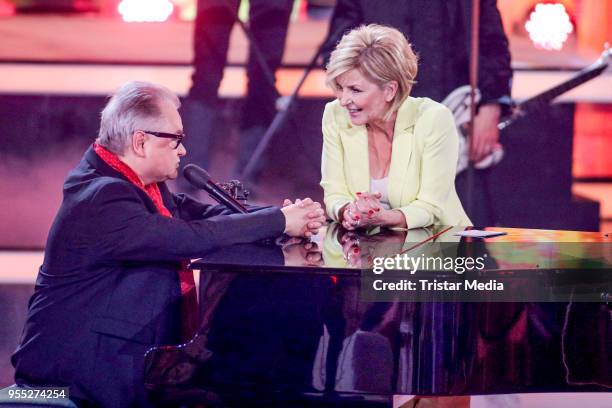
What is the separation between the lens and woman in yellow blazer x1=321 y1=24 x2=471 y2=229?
124 inches

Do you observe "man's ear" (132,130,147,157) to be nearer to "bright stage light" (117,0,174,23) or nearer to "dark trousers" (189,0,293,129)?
"dark trousers" (189,0,293,129)

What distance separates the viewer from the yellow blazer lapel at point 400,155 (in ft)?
10.5

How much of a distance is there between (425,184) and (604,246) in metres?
0.66

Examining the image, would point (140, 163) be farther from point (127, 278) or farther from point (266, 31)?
point (266, 31)

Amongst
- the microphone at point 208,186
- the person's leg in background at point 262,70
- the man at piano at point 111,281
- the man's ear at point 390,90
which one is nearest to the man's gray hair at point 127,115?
the man at piano at point 111,281

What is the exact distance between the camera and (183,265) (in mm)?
2561

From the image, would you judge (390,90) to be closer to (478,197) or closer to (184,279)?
(184,279)

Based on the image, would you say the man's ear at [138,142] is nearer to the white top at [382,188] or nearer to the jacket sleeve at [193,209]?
the jacket sleeve at [193,209]

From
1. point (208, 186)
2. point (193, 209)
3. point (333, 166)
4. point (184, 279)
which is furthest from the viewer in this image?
point (333, 166)

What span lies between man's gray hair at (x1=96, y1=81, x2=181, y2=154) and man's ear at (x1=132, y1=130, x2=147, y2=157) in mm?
12

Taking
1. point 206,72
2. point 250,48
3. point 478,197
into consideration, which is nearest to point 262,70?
point 250,48

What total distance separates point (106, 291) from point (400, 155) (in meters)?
1.20

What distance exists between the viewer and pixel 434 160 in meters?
3.21

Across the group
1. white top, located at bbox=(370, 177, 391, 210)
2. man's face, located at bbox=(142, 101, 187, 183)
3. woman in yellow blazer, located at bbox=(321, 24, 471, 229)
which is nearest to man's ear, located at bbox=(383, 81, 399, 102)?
woman in yellow blazer, located at bbox=(321, 24, 471, 229)
